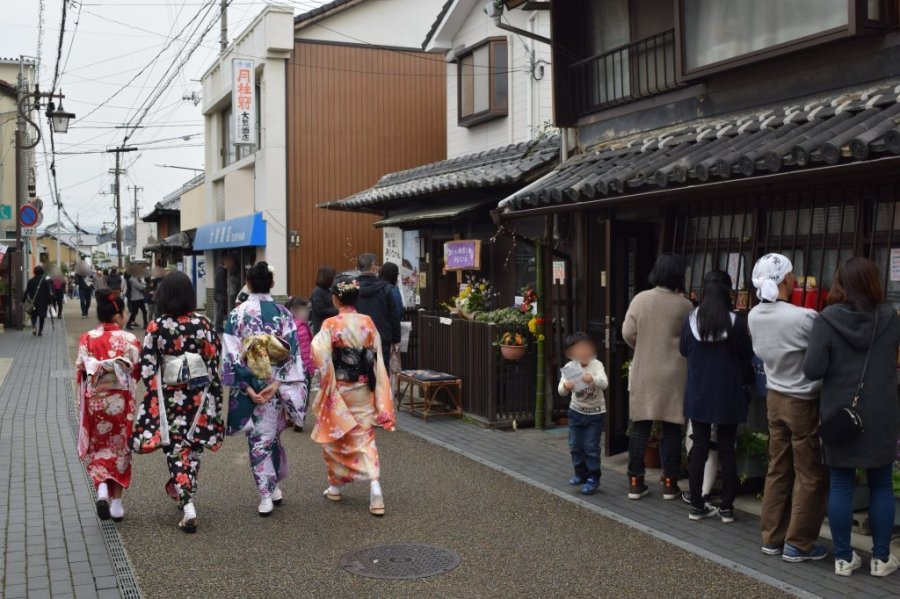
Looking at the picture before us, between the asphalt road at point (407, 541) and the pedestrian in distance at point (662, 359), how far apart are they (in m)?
0.89

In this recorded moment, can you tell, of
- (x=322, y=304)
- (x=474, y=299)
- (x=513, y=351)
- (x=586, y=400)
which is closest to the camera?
(x=586, y=400)

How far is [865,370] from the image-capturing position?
5.04 meters

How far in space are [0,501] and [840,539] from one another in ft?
21.0

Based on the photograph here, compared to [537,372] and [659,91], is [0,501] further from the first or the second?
[659,91]

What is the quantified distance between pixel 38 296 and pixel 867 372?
2172 cm

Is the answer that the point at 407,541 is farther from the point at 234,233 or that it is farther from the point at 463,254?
the point at 234,233

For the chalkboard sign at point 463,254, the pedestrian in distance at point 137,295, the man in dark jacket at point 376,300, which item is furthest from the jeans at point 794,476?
the pedestrian in distance at point 137,295

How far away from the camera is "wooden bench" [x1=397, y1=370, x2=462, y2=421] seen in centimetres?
1081

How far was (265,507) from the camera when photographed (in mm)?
6660

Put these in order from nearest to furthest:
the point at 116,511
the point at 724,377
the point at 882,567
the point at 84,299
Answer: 1. the point at 882,567
2. the point at 724,377
3. the point at 116,511
4. the point at 84,299

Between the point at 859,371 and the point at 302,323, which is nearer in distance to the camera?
the point at 859,371

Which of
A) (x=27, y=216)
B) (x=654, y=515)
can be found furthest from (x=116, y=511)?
(x=27, y=216)

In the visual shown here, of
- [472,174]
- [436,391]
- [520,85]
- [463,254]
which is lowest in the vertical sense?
[436,391]

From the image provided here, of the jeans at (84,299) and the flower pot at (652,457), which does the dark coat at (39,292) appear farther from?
the flower pot at (652,457)
